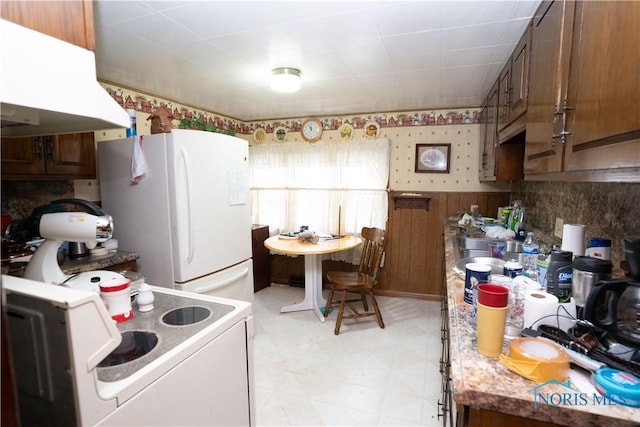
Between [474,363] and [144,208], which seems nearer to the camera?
[474,363]

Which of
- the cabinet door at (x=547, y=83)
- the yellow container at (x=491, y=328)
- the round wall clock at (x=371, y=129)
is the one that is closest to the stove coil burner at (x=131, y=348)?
the yellow container at (x=491, y=328)

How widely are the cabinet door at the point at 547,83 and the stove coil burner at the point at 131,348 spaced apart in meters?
1.49

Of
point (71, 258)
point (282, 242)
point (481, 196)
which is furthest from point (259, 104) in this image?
point (481, 196)

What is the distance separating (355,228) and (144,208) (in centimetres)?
226

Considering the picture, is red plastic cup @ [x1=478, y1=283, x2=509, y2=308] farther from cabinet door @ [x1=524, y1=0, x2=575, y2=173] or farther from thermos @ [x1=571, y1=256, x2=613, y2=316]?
cabinet door @ [x1=524, y1=0, x2=575, y2=173]

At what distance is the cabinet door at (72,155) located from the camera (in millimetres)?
2008

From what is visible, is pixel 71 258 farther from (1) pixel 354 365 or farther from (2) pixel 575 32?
(2) pixel 575 32

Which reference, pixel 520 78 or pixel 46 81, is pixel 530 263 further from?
pixel 46 81

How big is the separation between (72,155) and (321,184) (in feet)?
7.88

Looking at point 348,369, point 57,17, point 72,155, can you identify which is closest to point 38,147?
point 72,155

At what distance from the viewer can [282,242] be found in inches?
132

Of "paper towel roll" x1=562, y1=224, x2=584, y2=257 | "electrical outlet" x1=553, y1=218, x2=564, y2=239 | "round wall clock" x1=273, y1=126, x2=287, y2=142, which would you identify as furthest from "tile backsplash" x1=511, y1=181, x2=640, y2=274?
"round wall clock" x1=273, y1=126, x2=287, y2=142

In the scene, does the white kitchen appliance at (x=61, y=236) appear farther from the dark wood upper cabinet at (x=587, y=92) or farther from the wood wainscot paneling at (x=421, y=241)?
the wood wainscot paneling at (x=421, y=241)

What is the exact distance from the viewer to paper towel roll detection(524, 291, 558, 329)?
3.20 ft
